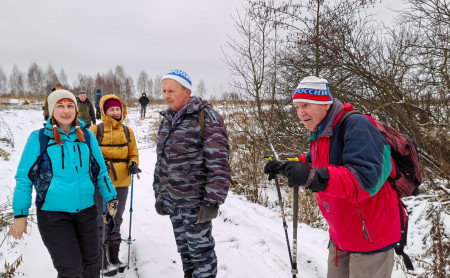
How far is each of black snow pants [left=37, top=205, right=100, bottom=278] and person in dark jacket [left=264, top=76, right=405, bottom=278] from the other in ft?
5.54

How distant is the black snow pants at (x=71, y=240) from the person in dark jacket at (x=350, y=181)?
5.54 feet

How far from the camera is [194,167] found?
7.54 feet

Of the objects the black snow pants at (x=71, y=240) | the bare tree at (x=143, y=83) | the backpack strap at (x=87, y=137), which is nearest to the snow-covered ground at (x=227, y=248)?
the black snow pants at (x=71, y=240)

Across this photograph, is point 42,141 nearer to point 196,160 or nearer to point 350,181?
point 196,160

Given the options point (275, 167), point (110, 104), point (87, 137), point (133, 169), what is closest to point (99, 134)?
point (110, 104)

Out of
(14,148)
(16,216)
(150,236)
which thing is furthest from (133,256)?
(14,148)

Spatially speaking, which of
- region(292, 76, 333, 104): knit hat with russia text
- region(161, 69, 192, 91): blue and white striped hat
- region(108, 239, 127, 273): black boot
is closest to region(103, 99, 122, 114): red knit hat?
region(161, 69, 192, 91): blue and white striped hat

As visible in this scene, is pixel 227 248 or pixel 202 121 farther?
pixel 227 248

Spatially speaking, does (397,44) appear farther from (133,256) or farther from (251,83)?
(133,256)

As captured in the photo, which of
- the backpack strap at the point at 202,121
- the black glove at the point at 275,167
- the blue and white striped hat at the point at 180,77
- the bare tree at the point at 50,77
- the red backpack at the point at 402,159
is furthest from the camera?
the bare tree at the point at 50,77

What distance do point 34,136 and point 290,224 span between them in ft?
13.5

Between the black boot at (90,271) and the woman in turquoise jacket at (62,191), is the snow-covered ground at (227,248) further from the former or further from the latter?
the woman in turquoise jacket at (62,191)

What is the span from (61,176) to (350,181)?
221 cm

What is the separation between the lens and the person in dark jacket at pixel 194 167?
88.2 inches
